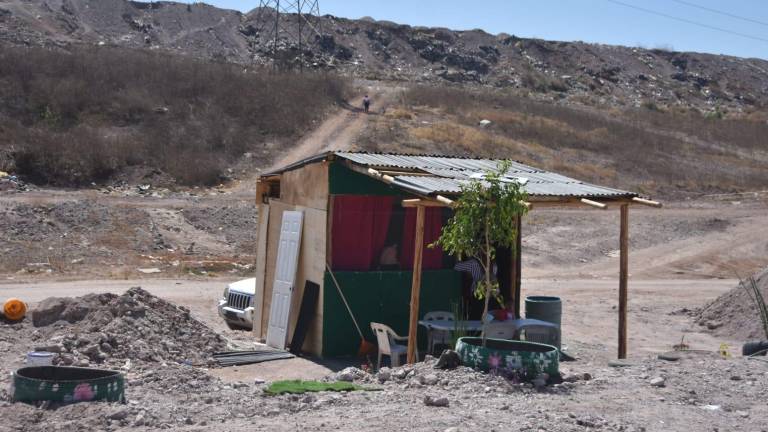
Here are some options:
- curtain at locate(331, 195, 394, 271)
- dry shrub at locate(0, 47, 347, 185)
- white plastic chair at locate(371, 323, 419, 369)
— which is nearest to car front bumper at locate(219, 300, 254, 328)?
curtain at locate(331, 195, 394, 271)

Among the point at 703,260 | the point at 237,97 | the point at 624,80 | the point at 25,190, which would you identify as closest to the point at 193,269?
the point at 25,190

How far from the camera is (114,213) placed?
26.4 meters

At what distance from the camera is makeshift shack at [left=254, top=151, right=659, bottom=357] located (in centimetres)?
1350

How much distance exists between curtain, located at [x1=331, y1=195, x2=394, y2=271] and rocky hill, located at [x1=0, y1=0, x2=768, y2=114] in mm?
49548

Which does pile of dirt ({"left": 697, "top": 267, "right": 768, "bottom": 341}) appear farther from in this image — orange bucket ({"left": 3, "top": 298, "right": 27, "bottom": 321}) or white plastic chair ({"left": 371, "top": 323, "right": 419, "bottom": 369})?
orange bucket ({"left": 3, "top": 298, "right": 27, "bottom": 321})

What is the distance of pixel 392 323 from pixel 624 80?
7628 centimetres

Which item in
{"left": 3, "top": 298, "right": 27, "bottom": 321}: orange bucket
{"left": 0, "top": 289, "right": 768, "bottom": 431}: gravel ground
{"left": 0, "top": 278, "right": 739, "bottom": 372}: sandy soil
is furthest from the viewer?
{"left": 0, "top": 278, "right": 739, "bottom": 372}: sandy soil

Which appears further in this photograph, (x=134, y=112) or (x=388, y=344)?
(x=134, y=112)

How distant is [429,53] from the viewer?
82312 mm

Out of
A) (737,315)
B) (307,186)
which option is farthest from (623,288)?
(737,315)

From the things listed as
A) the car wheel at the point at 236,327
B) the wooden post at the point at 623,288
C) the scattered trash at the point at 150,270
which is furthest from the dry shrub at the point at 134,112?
the wooden post at the point at 623,288

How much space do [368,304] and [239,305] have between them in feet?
13.3

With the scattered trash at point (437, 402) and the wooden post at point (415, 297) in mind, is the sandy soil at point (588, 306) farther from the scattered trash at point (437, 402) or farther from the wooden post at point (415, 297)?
the scattered trash at point (437, 402)

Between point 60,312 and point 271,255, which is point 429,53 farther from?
point 60,312
